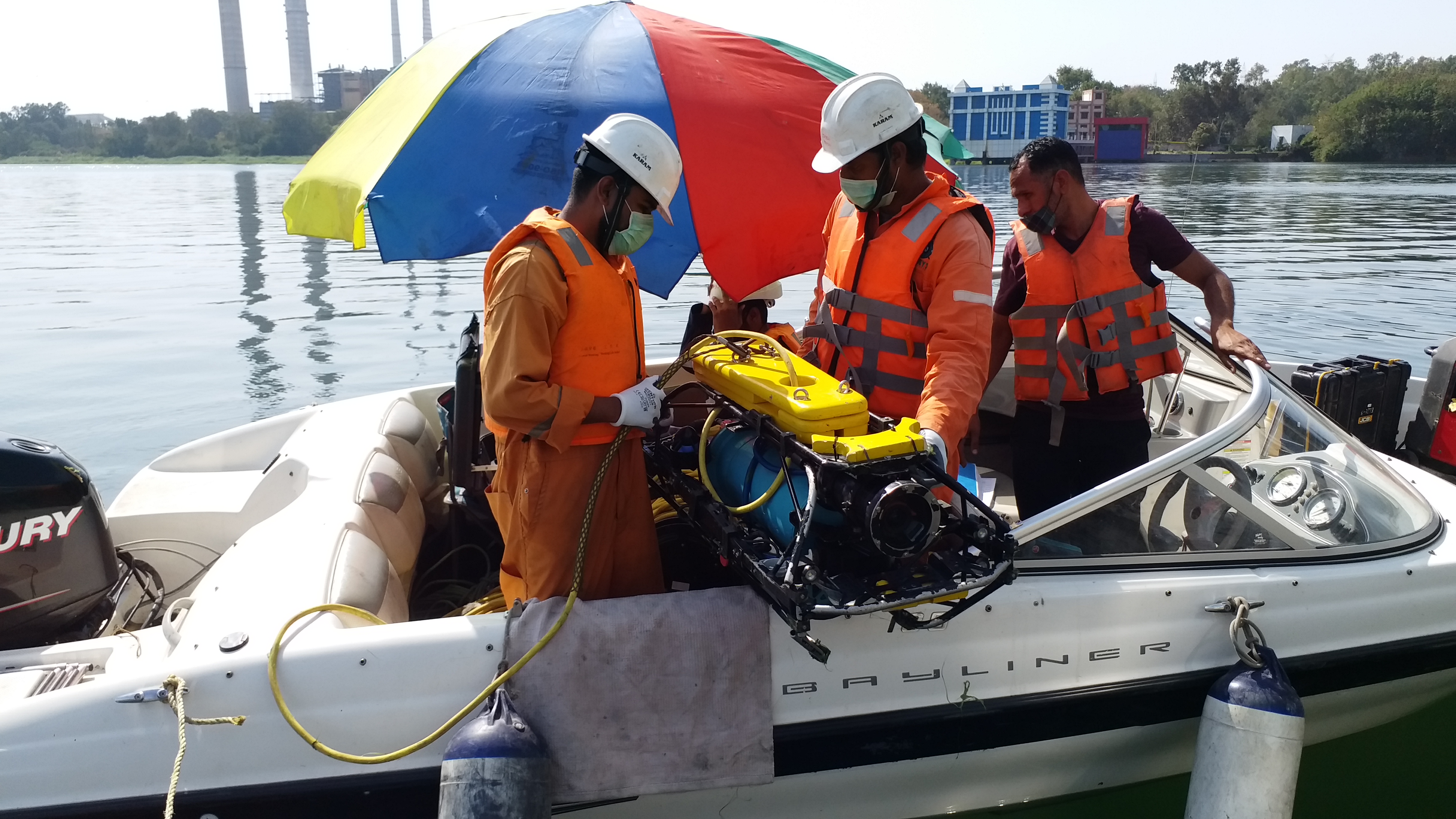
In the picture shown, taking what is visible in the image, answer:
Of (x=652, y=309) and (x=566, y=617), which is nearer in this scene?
(x=566, y=617)

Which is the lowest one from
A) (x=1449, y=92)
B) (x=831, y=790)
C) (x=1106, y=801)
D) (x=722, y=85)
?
(x=1106, y=801)

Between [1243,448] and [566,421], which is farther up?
[566,421]

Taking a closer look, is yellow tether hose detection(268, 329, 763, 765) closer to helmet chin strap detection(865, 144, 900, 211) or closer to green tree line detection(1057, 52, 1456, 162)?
helmet chin strap detection(865, 144, 900, 211)

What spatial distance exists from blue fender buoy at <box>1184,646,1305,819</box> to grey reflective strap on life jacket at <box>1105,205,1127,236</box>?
144 cm

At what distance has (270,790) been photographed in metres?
2.34

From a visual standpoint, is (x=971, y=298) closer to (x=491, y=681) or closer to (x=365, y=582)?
(x=491, y=681)

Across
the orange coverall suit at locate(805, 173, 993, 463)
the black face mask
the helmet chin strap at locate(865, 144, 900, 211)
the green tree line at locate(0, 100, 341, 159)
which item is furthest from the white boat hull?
the green tree line at locate(0, 100, 341, 159)

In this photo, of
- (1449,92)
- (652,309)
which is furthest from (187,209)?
(1449,92)

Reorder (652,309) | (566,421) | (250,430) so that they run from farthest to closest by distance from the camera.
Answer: (652,309) → (250,430) → (566,421)

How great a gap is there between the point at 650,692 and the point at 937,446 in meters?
0.93

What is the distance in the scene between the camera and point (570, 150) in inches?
116

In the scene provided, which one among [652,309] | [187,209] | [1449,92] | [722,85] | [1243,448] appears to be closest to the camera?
[1243,448]

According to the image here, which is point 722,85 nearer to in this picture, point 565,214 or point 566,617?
point 565,214

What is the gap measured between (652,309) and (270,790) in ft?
35.9
